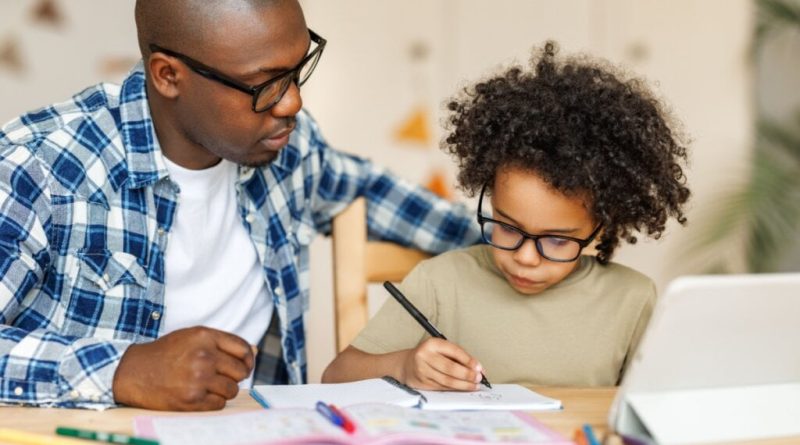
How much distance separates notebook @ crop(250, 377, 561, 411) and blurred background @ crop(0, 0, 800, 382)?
172cm

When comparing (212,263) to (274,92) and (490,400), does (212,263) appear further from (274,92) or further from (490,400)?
(490,400)

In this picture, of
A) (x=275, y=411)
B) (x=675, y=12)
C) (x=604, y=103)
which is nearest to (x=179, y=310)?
(x=275, y=411)

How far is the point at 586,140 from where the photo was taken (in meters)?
1.39

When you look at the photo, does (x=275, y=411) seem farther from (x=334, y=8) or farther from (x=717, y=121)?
(x=717, y=121)

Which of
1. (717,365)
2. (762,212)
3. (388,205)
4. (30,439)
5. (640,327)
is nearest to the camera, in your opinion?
(30,439)

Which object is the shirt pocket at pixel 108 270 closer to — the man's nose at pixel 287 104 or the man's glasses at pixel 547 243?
the man's nose at pixel 287 104

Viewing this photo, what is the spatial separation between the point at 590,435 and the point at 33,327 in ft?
2.79

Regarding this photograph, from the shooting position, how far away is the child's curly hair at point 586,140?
53.8 inches

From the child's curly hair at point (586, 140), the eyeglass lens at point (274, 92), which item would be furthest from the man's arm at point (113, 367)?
the child's curly hair at point (586, 140)

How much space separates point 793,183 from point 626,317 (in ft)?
6.34

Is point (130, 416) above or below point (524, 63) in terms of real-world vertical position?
below

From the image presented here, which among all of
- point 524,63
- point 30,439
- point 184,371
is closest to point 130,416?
point 184,371

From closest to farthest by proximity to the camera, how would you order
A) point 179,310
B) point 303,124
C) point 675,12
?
1. point 179,310
2. point 303,124
3. point 675,12

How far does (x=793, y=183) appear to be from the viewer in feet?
10.3
